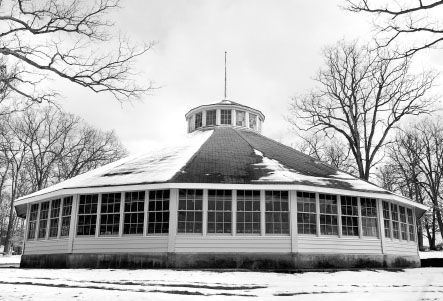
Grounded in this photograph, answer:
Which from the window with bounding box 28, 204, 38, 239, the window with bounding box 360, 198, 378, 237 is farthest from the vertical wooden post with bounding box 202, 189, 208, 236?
the window with bounding box 28, 204, 38, 239

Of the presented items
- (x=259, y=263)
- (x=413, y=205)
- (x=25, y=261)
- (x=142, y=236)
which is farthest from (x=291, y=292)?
(x=25, y=261)

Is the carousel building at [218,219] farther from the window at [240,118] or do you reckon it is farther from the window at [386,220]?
the window at [240,118]

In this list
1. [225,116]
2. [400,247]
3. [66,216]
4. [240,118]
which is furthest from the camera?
[240,118]

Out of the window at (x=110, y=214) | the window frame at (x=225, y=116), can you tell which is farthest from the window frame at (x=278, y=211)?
the window frame at (x=225, y=116)

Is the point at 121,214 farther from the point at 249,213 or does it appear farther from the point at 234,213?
the point at 249,213

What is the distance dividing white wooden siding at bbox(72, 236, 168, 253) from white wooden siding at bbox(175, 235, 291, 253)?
79 cm

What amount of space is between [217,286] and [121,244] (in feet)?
22.5

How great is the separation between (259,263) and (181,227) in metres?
3.41

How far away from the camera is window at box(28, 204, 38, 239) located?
→ 70.0ft

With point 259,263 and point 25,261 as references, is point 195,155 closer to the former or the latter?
point 259,263

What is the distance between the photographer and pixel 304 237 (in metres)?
17.4

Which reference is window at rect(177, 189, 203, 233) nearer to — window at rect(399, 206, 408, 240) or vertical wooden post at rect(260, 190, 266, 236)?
vertical wooden post at rect(260, 190, 266, 236)

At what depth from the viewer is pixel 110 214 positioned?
717 inches

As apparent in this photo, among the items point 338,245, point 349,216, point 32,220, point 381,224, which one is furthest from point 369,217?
point 32,220
